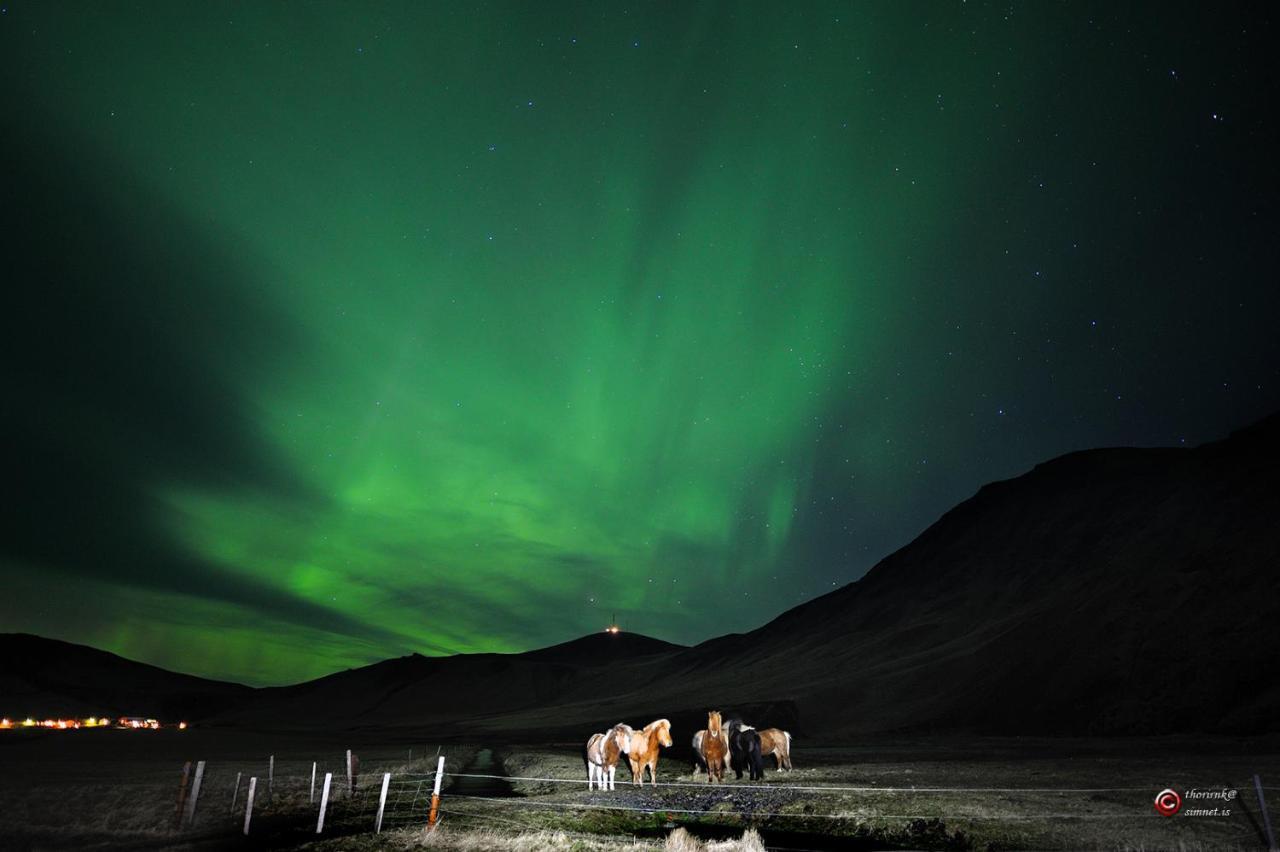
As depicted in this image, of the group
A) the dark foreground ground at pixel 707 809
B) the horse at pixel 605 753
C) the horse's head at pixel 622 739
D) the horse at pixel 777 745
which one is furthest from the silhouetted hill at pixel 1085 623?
the horse at pixel 605 753

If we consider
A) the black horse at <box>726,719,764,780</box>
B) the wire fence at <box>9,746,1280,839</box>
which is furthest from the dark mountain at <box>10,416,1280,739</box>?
the wire fence at <box>9,746,1280,839</box>

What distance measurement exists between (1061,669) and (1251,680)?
17982 millimetres

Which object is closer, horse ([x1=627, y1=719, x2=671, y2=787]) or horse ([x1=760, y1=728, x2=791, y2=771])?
horse ([x1=627, y1=719, x2=671, y2=787])

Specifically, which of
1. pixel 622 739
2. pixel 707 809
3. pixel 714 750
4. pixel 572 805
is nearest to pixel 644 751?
pixel 622 739

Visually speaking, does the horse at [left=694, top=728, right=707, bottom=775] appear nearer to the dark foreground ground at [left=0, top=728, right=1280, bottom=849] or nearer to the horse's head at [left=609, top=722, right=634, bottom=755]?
the dark foreground ground at [left=0, top=728, right=1280, bottom=849]

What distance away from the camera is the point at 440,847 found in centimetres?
1545

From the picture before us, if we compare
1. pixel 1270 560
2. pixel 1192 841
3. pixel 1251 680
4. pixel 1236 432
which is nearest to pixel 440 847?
pixel 1192 841

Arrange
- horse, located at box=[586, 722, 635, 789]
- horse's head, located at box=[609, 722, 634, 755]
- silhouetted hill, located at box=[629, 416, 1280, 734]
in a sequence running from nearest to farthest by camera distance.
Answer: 1. horse, located at box=[586, 722, 635, 789]
2. horse's head, located at box=[609, 722, 634, 755]
3. silhouetted hill, located at box=[629, 416, 1280, 734]

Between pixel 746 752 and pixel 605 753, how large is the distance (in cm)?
585

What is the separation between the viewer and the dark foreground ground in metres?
16.1

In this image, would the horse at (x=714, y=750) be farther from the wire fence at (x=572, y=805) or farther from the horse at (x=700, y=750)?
the wire fence at (x=572, y=805)

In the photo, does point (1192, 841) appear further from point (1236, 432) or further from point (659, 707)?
point (1236, 432)

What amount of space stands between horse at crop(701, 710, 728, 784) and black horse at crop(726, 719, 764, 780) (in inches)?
39.1

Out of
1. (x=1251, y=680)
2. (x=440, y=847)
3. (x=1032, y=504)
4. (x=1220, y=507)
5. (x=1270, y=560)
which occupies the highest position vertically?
(x=1032, y=504)
